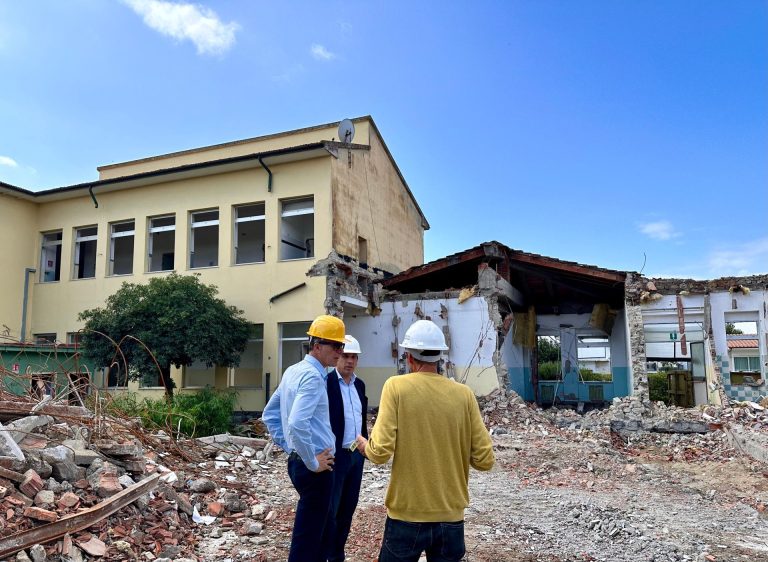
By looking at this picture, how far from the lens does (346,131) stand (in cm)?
1662

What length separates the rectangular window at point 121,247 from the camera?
18.1 meters

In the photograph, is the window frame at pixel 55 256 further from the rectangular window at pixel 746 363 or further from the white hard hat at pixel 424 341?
the rectangular window at pixel 746 363

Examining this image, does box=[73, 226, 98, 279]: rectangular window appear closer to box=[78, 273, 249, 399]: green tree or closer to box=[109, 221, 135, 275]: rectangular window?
box=[109, 221, 135, 275]: rectangular window

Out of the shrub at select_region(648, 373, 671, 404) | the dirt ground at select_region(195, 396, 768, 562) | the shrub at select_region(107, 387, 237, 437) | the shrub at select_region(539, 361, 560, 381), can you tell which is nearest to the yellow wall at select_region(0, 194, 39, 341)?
the shrub at select_region(107, 387, 237, 437)

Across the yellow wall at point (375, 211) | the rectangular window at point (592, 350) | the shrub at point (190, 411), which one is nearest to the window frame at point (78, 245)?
the shrub at point (190, 411)

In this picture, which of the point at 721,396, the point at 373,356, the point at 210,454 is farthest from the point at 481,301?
the point at 210,454

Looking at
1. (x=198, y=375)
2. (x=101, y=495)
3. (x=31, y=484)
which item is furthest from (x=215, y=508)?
(x=198, y=375)

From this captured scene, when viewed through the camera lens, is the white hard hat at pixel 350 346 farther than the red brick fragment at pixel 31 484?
Yes

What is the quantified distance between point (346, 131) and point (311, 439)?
1437 centimetres

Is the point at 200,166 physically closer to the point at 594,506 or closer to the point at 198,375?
the point at 198,375

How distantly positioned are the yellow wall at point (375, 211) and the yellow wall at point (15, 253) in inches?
442

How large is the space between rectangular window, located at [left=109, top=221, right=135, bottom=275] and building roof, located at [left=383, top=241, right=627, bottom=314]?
28.6ft

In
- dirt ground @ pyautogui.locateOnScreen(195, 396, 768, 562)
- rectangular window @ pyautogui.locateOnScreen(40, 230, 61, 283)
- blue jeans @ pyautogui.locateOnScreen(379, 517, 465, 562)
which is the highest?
rectangular window @ pyautogui.locateOnScreen(40, 230, 61, 283)

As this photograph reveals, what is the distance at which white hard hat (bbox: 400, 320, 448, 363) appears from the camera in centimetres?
291
